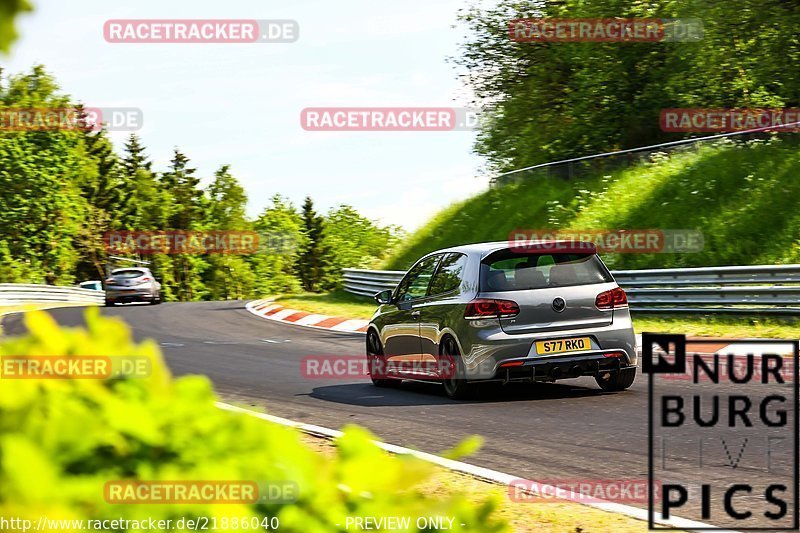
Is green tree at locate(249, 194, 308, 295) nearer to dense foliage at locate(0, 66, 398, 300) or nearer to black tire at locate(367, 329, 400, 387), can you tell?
dense foliage at locate(0, 66, 398, 300)

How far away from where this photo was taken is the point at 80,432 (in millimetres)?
1762

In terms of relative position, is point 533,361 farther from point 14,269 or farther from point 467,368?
point 14,269

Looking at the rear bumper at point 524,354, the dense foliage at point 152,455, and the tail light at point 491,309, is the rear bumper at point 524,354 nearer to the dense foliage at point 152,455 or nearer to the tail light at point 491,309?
the tail light at point 491,309

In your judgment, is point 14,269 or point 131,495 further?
point 14,269

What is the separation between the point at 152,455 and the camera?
1.87 metres

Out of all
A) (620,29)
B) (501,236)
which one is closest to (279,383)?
(501,236)

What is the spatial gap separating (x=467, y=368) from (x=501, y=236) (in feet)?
71.4

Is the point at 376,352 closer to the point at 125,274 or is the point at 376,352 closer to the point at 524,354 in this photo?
the point at 524,354

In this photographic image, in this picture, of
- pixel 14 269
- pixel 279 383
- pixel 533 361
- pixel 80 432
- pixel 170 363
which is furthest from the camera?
pixel 14 269

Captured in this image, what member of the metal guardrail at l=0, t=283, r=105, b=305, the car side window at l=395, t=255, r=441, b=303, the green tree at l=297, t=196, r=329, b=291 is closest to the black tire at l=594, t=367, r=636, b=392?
the car side window at l=395, t=255, r=441, b=303

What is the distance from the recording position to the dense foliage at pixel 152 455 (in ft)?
5.60

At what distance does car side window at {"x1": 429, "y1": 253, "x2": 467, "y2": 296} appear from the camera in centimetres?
1099

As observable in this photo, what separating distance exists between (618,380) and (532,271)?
1516 millimetres

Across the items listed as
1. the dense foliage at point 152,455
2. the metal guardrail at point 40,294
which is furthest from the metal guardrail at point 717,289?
the metal guardrail at point 40,294
